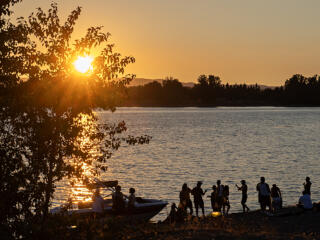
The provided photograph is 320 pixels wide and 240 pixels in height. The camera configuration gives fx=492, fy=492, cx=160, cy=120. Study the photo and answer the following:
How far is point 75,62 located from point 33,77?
134 cm

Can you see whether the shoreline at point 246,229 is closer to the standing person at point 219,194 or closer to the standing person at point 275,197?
the standing person at point 275,197

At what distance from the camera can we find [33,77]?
14.8 metres

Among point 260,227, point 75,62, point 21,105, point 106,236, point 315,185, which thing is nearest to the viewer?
point 21,105

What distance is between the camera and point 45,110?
14172 millimetres

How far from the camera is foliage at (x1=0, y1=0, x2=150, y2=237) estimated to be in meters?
13.9

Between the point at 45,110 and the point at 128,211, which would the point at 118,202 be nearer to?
the point at 128,211

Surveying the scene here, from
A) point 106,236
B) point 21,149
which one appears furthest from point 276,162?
point 21,149

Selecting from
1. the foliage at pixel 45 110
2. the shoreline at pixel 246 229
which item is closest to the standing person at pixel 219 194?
the shoreline at pixel 246 229

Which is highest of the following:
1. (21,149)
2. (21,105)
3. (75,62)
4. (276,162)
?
(75,62)

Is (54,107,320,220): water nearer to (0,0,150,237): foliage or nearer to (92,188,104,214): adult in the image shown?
(92,188,104,214): adult

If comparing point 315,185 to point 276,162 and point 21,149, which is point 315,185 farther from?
→ point 21,149

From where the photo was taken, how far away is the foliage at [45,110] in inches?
549

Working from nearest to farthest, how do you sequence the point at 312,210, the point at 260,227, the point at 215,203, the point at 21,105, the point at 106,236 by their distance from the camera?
the point at 21,105 < the point at 106,236 < the point at 260,227 < the point at 312,210 < the point at 215,203

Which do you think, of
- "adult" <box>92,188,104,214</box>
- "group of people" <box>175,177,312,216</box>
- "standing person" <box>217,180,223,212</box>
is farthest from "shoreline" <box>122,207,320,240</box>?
"adult" <box>92,188,104,214</box>
